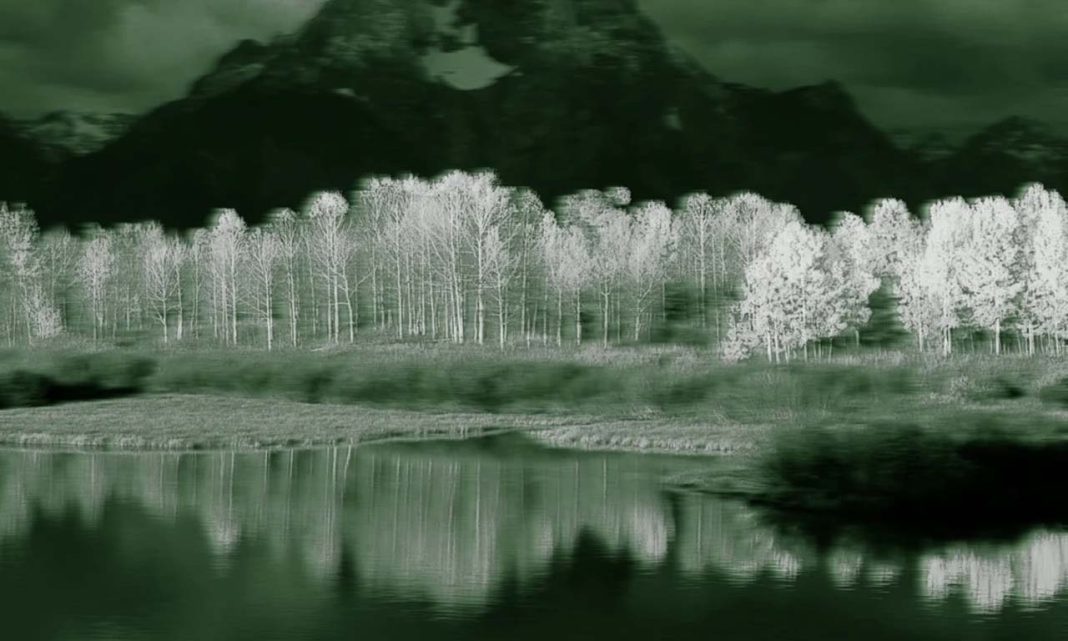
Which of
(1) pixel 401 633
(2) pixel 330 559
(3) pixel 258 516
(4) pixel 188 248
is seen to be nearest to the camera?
(1) pixel 401 633

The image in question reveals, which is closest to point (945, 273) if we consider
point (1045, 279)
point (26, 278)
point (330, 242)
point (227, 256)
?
point (1045, 279)

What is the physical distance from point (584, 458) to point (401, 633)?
73.4 feet

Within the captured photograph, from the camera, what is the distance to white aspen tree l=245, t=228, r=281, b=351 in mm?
105188

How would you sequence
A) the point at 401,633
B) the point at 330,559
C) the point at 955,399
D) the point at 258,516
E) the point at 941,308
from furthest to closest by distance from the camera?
the point at 941,308, the point at 955,399, the point at 258,516, the point at 330,559, the point at 401,633

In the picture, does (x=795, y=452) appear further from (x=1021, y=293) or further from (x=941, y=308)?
(x=1021, y=293)

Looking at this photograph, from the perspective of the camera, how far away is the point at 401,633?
18.1 metres

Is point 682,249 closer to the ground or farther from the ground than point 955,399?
farther from the ground

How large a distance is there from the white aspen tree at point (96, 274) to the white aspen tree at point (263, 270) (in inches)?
518

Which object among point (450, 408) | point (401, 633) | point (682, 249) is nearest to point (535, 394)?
point (450, 408)

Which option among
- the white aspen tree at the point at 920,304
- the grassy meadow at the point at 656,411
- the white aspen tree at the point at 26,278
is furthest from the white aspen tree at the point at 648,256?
the white aspen tree at the point at 26,278

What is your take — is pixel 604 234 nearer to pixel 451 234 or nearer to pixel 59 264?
pixel 451 234

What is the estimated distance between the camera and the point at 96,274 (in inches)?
4552

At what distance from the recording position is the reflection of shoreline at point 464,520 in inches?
893

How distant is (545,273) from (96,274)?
136ft
